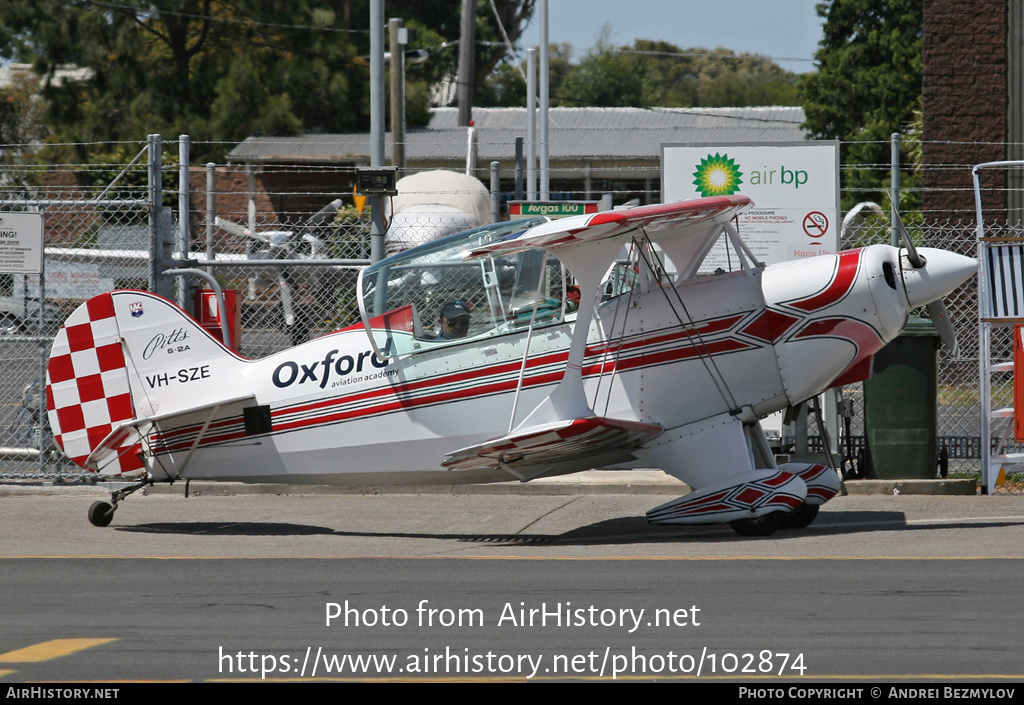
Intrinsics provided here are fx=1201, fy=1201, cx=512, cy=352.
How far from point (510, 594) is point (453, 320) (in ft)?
9.29

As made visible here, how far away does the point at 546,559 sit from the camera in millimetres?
8062

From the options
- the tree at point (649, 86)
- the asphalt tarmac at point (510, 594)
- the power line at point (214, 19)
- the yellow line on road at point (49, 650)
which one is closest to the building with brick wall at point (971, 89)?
the asphalt tarmac at point (510, 594)

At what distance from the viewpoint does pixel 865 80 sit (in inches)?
1326

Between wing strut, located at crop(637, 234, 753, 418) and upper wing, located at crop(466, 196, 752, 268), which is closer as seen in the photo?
upper wing, located at crop(466, 196, 752, 268)

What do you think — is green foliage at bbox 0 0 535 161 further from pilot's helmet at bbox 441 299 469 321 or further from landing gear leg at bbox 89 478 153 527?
pilot's helmet at bbox 441 299 469 321

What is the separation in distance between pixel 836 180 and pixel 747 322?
343 centimetres

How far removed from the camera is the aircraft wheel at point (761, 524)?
28.0 ft

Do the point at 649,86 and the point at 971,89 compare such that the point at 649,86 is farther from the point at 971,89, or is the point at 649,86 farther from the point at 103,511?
the point at 103,511

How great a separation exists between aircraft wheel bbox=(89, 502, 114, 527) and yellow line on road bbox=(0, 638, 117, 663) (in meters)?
4.11

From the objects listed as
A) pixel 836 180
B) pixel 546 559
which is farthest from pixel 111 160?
pixel 546 559

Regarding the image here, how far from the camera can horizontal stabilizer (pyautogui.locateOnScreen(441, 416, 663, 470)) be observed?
26.9 ft

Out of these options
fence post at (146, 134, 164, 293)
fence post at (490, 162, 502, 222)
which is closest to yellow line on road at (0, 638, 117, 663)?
fence post at (146, 134, 164, 293)

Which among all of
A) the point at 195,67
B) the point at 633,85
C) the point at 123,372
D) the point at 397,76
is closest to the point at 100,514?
the point at 123,372

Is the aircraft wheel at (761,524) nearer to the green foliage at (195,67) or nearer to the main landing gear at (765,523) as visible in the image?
the main landing gear at (765,523)
